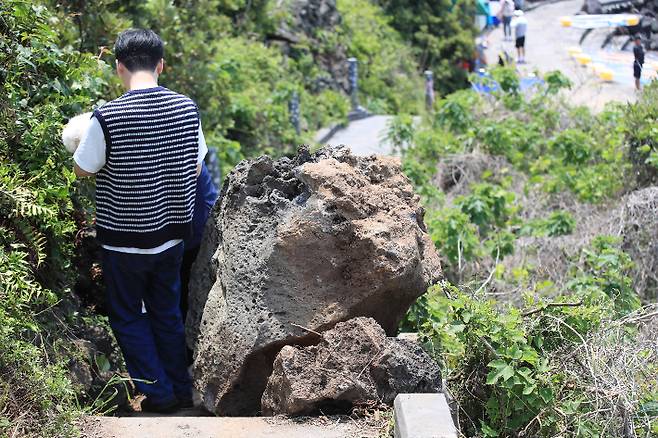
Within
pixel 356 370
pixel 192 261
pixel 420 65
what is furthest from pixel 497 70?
pixel 420 65

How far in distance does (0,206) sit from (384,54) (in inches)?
741

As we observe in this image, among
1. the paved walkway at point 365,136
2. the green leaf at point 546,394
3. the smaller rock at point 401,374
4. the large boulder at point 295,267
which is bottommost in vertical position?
the paved walkway at point 365,136

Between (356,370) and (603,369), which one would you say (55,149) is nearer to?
(356,370)

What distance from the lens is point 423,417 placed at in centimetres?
336

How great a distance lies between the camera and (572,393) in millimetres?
4008

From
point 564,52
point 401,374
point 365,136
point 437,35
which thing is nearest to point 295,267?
point 401,374

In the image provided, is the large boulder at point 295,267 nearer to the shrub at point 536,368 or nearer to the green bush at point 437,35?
the shrub at point 536,368

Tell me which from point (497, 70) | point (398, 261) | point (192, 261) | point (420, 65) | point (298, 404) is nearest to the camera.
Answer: point (298, 404)

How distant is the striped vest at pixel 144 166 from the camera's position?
4.10 m

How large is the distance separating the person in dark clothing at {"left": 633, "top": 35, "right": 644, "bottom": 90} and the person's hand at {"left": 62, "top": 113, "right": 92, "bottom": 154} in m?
8.51

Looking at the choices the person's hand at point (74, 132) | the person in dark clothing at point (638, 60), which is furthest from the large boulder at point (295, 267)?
the person in dark clothing at point (638, 60)

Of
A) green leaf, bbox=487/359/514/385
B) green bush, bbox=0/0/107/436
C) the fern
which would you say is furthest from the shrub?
the fern

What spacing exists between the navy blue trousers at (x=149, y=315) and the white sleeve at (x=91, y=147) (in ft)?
1.49

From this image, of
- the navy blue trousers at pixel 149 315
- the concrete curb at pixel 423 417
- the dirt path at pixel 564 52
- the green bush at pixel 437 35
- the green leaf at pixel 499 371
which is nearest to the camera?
the concrete curb at pixel 423 417
